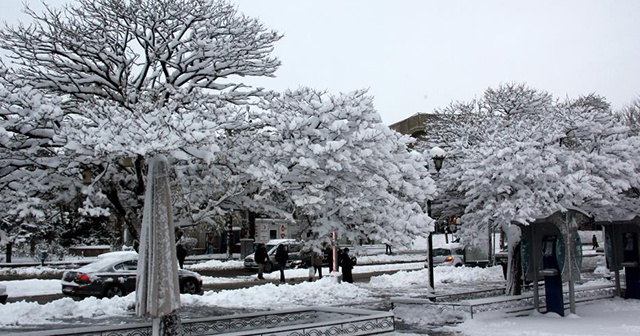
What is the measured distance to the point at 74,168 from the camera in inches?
410

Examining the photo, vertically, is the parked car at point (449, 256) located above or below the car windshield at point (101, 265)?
below

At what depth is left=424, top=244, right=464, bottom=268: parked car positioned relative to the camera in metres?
33.7

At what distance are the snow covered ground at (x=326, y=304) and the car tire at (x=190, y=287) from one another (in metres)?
1.73

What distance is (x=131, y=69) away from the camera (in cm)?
1475

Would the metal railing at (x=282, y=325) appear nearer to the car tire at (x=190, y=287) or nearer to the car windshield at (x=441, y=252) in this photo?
the car tire at (x=190, y=287)

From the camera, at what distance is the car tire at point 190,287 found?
20188 millimetres

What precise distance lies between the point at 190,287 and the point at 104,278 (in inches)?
116

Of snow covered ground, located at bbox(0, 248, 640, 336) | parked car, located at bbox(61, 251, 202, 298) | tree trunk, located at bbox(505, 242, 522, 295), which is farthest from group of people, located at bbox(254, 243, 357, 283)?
tree trunk, located at bbox(505, 242, 522, 295)

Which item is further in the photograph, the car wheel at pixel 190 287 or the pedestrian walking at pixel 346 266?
the pedestrian walking at pixel 346 266

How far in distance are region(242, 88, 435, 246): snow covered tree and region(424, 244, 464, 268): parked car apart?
22983mm

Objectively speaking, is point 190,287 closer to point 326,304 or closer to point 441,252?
point 326,304

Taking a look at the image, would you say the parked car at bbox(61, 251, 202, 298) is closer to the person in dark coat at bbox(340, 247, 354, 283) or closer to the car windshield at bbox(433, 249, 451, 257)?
the person in dark coat at bbox(340, 247, 354, 283)

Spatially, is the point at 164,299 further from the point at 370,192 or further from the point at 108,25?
the point at 108,25

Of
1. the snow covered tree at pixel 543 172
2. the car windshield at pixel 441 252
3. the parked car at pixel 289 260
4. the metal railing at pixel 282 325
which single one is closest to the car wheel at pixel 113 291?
the metal railing at pixel 282 325
